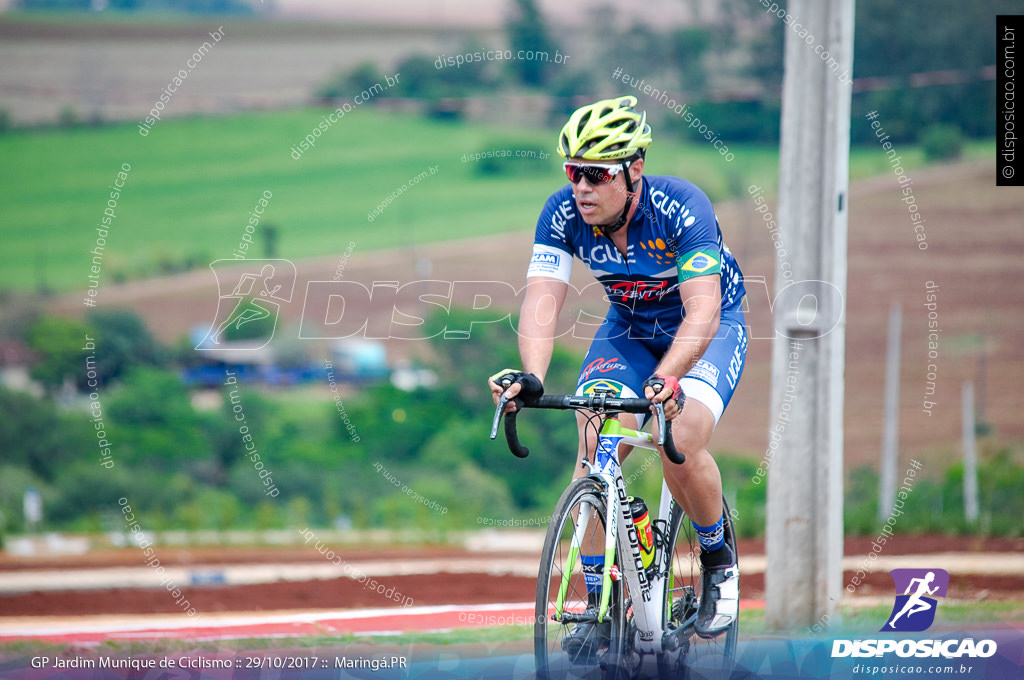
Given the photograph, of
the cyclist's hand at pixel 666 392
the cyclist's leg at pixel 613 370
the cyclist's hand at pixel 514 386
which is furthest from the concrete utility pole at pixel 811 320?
the cyclist's hand at pixel 514 386

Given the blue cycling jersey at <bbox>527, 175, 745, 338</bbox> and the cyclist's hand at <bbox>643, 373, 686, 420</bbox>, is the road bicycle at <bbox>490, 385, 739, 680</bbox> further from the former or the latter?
the blue cycling jersey at <bbox>527, 175, 745, 338</bbox>

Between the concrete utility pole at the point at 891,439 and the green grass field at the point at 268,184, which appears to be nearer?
the concrete utility pole at the point at 891,439

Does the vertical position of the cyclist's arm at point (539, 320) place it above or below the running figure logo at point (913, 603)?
above

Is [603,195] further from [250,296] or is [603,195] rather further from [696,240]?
[250,296]

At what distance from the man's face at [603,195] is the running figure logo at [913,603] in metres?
2.37

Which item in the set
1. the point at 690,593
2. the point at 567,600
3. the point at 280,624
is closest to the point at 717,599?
the point at 690,593

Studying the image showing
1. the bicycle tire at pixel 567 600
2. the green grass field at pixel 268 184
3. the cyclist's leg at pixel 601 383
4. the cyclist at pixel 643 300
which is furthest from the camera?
the green grass field at pixel 268 184

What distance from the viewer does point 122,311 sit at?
48.1 feet

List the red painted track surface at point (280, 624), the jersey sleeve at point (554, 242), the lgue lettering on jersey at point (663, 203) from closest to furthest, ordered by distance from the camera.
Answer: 1. the lgue lettering on jersey at point (663, 203)
2. the jersey sleeve at point (554, 242)
3. the red painted track surface at point (280, 624)

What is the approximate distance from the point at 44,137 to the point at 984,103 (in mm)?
14400

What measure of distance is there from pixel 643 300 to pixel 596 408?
80 centimetres

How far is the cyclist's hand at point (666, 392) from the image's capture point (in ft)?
10.5

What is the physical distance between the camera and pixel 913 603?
4.65 m

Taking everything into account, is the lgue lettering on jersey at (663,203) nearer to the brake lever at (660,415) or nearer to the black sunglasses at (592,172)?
the black sunglasses at (592,172)
